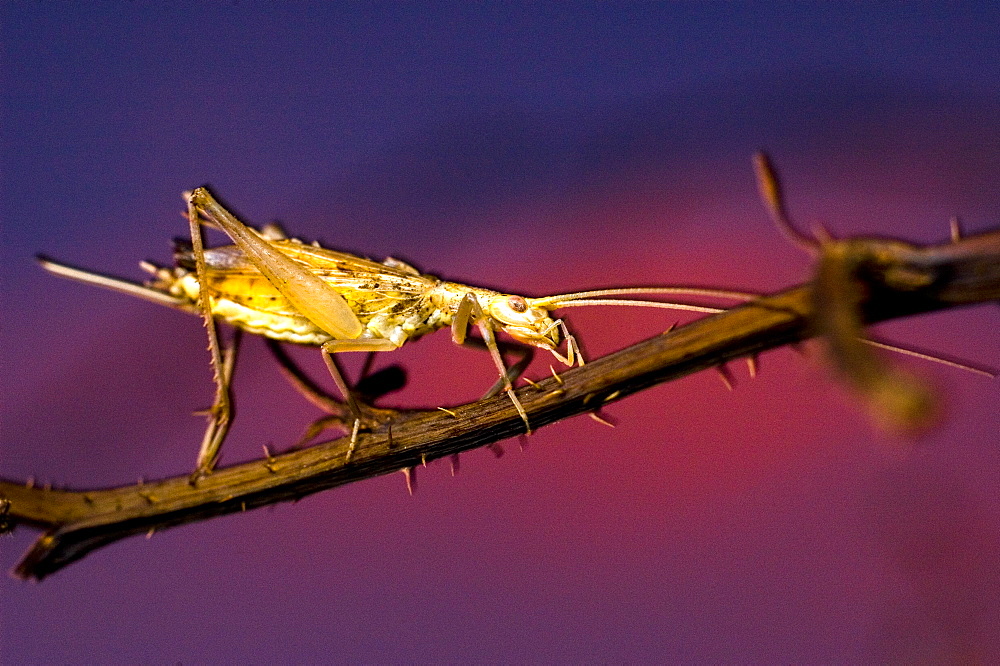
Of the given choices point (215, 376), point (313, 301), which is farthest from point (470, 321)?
point (215, 376)

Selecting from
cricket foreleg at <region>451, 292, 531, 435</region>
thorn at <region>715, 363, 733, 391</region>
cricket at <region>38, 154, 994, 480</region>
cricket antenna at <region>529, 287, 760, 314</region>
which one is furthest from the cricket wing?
thorn at <region>715, 363, 733, 391</region>

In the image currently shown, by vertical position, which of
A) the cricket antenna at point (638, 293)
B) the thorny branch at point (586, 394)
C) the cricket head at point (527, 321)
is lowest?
the thorny branch at point (586, 394)

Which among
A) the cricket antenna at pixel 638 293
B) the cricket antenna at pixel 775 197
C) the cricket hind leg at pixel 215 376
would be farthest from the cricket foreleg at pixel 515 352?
the cricket antenna at pixel 775 197

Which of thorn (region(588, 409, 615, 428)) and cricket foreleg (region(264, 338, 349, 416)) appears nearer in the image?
thorn (region(588, 409, 615, 428))

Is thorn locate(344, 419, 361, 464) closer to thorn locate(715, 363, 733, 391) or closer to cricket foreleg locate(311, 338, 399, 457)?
cricket foreleg locate(311, 338, 399, 457)

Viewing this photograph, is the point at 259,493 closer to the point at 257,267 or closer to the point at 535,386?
the point at 535,386

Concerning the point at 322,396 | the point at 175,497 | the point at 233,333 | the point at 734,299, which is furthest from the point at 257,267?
the point at 734,299

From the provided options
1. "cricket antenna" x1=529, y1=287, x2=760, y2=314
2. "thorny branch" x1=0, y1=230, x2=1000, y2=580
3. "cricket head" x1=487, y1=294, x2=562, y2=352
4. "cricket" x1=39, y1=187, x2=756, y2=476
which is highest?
"cricket" x1=39, y1=187, x2=756, y2=476

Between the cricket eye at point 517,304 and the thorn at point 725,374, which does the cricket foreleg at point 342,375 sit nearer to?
the cricket eye at point 517,304
